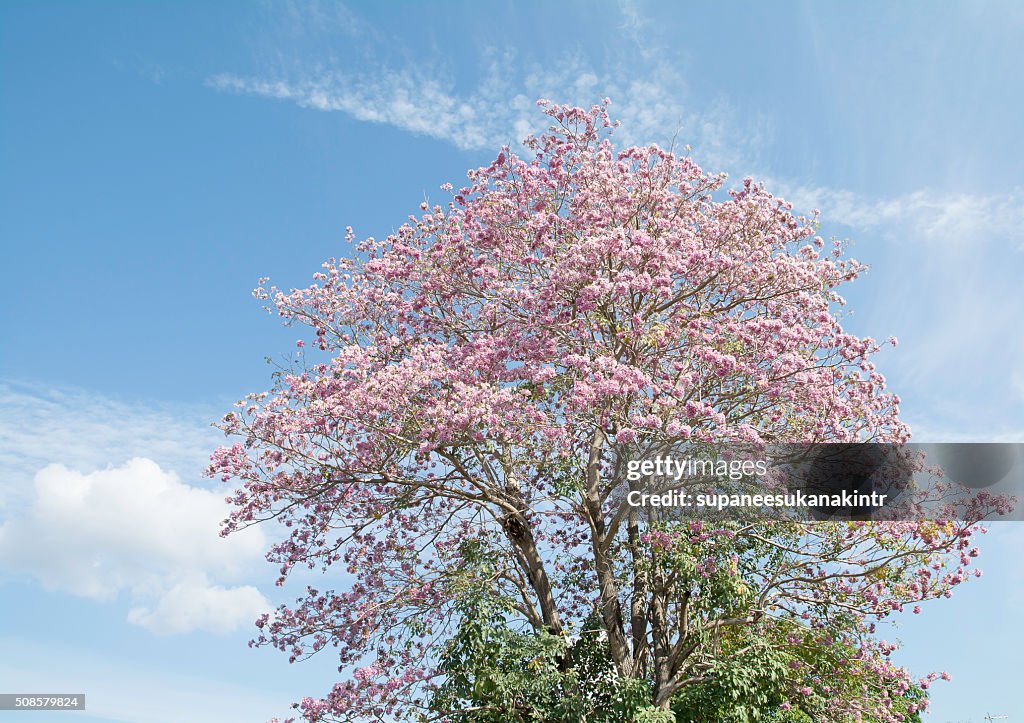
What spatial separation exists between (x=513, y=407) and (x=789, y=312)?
4.52 m

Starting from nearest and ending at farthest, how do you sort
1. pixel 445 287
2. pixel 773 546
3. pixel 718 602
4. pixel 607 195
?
pixel 718 602 < pixel 773 546 < pixel 607 195 < pixel 445 287

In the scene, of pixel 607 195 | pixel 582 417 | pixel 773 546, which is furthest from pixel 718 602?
pixel 607 195

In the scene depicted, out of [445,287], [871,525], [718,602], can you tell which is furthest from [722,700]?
[445,287]

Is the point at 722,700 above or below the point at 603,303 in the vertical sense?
below

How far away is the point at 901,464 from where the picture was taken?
42.2 ft

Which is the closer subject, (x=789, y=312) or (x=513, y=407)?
Answer: (x=513, y=407)

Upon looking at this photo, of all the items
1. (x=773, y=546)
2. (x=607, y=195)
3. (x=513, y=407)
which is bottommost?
(x=773, y=546)

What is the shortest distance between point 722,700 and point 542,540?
156 inches

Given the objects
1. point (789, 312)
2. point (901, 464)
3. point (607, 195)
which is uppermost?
point (607, 195)

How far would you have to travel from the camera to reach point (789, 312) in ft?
42.5

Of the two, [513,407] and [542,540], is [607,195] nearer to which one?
[513,407]

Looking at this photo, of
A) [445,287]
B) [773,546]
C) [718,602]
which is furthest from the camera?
[445,287]

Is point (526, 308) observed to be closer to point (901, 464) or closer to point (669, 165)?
point (669, 165)

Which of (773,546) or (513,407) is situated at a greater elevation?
(513,407)
